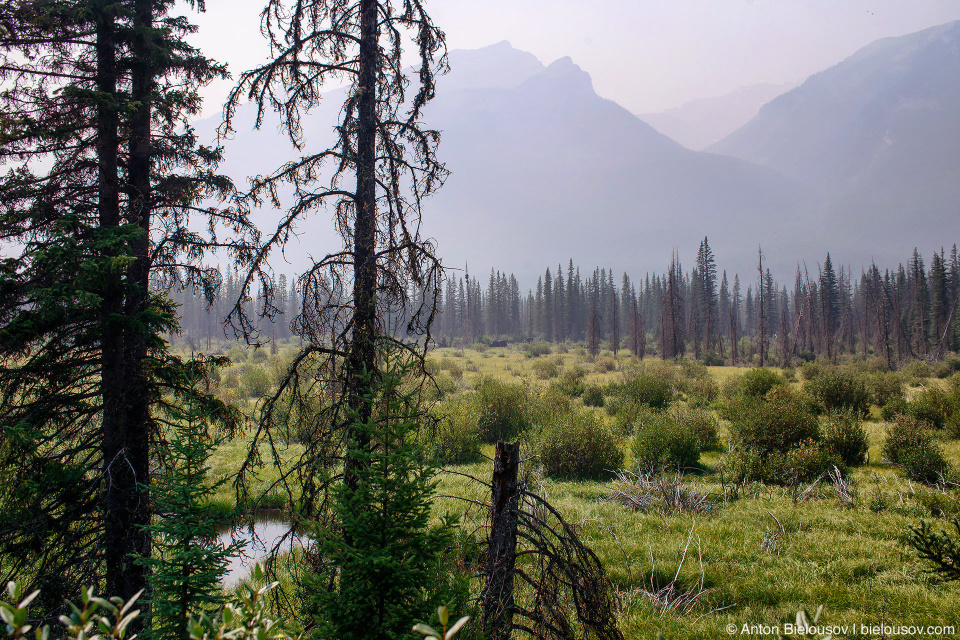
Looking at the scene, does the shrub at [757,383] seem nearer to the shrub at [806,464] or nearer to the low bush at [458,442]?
the shrub at [806,464]

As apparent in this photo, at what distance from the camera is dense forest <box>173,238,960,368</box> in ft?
163

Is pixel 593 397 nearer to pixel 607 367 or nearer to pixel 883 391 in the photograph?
pixel 883 391

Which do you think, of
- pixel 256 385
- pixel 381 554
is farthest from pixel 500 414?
pixel 256 385

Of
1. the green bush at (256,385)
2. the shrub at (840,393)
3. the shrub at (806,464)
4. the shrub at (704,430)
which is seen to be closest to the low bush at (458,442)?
the shrub at (704,430)

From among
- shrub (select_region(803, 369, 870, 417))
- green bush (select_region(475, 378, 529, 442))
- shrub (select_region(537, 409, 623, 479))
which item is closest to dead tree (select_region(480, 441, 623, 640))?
shrub (select_region(537, 409, 623, 479))

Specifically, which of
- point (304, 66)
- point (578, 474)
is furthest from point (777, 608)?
point (304, 66)

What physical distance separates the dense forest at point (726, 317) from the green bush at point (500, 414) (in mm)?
4639

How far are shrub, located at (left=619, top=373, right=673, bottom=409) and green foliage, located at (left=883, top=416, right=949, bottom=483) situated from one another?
8444mm

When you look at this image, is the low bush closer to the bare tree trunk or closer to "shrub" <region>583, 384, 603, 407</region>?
"shrub" <region>583, 384, 603, 407</region>

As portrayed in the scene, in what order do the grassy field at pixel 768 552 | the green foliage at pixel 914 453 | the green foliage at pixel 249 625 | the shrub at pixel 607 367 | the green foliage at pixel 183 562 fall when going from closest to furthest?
the green foliage at pixel 249 625 < the green foliage at pixel 183 562 < the grassy field at pixel 768 552 < the green foliage at pixel 914 453 < the shrub at pixel 607 367

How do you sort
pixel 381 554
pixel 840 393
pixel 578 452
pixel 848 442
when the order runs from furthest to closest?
pixel 840 393 < pixel 578 452 < pixel 848 442 < pixel 381 554

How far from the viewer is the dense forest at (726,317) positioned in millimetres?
49688

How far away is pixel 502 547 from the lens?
147 inches

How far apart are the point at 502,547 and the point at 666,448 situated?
10.1 meters
